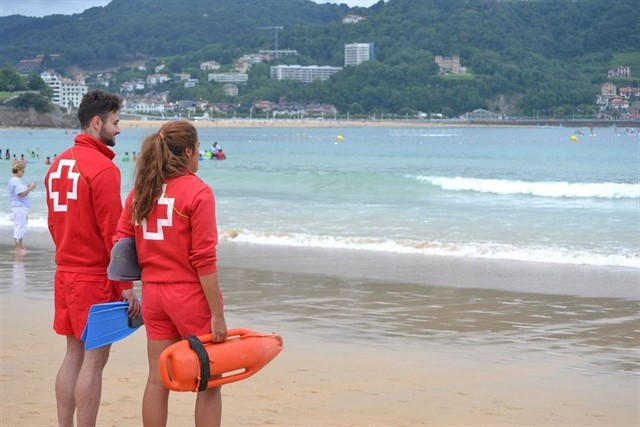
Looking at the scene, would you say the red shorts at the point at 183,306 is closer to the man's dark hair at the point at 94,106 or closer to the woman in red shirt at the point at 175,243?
the woman in red shirt at the point at 175,243

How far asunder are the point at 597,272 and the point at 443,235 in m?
4.54

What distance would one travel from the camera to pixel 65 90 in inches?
7569

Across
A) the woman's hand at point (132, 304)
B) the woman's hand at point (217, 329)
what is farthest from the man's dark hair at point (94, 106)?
the woman's hand at point (217, 329)

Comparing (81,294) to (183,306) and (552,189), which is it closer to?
(183,306)

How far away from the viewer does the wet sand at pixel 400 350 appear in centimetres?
556

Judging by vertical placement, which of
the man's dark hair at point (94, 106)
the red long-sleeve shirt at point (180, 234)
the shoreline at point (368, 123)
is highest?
the man's dark hair at point (94, 106)

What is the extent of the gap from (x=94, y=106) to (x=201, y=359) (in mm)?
1388

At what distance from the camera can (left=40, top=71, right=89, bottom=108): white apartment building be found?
186 meters

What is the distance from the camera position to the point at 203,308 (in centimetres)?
401

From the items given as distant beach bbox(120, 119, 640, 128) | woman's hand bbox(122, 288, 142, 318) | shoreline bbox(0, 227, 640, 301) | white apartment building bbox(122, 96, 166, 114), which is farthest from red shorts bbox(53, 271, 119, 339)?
white apartment building bbox(122, 96, 166, 114)

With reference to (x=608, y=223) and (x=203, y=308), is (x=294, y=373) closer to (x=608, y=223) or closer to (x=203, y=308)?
(x=203, y=308)

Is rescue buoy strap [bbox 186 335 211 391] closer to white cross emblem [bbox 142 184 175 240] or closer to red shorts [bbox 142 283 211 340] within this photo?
red shorts [bbox 142 283 211 340]

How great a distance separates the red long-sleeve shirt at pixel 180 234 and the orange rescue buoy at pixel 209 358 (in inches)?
10.6

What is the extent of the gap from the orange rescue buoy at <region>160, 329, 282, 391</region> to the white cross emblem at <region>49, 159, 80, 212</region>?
959 millimetres
